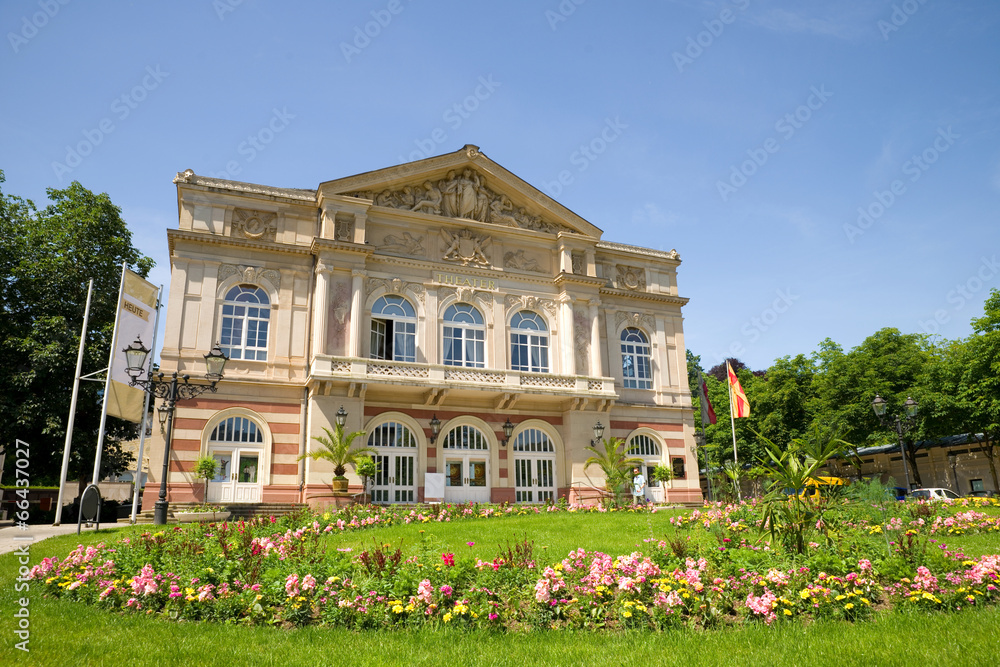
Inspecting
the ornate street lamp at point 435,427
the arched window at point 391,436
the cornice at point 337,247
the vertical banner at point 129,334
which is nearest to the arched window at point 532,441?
the ornate street lamp at point 435,427

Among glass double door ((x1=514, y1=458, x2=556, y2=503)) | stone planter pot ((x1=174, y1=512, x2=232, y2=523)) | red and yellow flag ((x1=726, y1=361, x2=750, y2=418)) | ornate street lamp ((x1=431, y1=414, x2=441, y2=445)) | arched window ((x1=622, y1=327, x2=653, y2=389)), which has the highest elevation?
arched window ((x1=622, y1=327, x2=653, y2=389))

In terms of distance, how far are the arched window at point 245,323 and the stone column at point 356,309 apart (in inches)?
139

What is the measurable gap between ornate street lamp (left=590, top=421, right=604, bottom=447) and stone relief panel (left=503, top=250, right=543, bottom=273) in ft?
26.0

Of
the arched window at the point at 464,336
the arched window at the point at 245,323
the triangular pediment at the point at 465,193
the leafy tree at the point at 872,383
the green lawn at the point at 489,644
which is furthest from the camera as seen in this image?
the leafy tree at the point at 872,383

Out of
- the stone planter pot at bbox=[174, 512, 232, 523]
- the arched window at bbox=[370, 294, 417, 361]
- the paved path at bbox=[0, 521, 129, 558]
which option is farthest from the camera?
the arched window at bbox=[370, 294, 417, 361]

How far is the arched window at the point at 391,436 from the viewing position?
27438 mm

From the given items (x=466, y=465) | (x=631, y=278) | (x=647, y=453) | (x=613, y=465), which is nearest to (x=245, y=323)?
(x=466, y=465)

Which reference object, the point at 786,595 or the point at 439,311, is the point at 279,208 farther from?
the point at 786,595

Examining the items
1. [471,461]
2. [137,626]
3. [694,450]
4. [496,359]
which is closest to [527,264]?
[496,359]

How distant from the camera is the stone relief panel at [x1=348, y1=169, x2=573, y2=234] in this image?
30062 millimetres

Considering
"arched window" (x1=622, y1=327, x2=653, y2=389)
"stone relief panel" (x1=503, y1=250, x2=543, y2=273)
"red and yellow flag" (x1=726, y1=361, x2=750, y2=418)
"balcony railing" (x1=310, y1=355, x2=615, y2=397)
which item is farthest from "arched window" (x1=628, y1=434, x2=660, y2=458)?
"stone relief panel" (x1=503, y1=250, x2=543, y2=273)

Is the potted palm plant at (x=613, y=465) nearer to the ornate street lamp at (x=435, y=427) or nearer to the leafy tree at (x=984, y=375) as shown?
the ornate street lamp at (x=435, y=427)

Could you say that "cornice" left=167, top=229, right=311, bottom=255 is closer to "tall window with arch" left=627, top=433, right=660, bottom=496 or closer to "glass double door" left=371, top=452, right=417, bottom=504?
"glass double door" left=371, top=452, right=417, bottom=504

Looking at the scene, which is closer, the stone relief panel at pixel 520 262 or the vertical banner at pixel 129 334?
the vertical banner at pixel 129 334
